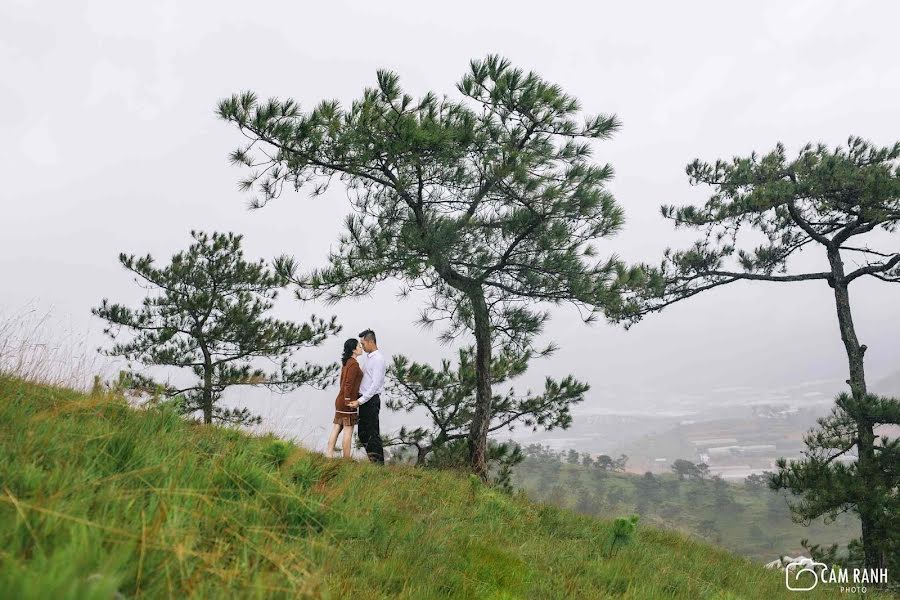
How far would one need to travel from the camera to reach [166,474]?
258 centimetres

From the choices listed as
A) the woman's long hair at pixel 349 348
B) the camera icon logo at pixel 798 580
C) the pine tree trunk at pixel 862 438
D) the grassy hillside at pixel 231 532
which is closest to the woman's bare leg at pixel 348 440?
the woman's long hair at pixel 349 348

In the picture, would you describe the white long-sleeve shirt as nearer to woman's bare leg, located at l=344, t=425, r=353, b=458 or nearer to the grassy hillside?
woman's bare leg, located at l=344, t=425, r=353, b=458

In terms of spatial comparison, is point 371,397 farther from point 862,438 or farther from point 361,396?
point 862,438

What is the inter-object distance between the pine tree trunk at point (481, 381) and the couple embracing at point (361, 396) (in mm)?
2853

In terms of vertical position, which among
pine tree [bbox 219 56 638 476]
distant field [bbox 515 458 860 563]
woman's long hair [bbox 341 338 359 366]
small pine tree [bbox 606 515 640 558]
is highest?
pine tree [bbox 219 56 638 476]

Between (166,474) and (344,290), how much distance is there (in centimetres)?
696

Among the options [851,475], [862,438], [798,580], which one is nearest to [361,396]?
[798,580]

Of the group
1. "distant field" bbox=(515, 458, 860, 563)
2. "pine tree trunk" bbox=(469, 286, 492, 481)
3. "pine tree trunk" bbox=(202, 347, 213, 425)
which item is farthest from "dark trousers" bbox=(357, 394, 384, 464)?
"distant field" bbox=(515, 458, 860, 563)

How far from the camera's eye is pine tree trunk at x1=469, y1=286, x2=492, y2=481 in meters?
10.2

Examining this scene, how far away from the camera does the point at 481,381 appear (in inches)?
412

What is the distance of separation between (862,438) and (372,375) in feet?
33.8

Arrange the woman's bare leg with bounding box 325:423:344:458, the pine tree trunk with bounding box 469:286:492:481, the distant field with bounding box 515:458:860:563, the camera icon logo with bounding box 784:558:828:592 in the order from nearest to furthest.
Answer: the camera icon logo with bounding box 784:558:828:592, the woman's bare leg with bounding box 325:423:344:458, the pine tree trunk with bounding box 469:286:492:481, the distant field with bounding box 515:458:860:563

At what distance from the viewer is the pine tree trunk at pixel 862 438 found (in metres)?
9.86

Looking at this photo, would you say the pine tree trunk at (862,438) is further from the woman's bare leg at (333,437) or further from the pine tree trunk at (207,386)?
the pine tree trunk at (207,386)
